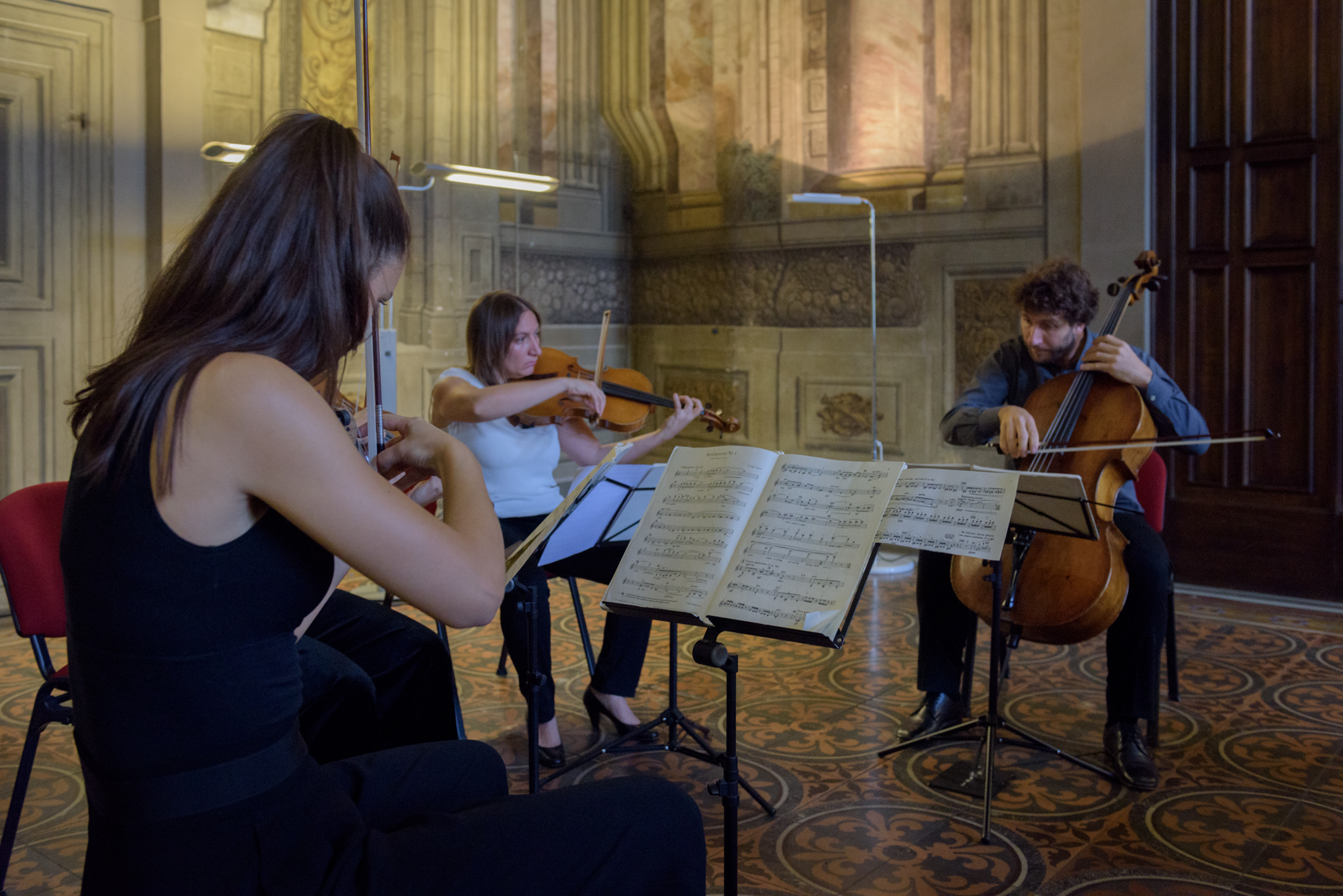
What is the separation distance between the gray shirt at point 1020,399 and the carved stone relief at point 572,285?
3127 millimetres

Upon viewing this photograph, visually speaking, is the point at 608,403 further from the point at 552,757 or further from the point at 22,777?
the point at 22,777

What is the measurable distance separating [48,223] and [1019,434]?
3.69m

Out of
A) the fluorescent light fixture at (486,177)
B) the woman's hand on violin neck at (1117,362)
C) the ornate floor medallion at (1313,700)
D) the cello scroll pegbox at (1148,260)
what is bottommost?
the ornate floor medallion at (1313,700)

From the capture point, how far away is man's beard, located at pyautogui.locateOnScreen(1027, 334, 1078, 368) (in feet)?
9.96

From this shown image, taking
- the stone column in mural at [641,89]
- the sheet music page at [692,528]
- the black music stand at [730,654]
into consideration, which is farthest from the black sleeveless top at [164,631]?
the stone column in mural at [641,89]

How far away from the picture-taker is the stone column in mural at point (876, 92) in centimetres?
526

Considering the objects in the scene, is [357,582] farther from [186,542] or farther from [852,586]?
[186,542]

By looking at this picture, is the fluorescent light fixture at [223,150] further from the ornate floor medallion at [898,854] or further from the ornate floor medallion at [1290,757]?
the ornate floor medallion at [1290,757]

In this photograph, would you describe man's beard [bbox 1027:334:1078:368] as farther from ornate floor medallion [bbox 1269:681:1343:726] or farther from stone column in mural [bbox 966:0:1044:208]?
stone column in mural [bbox 966:0:1044:208]

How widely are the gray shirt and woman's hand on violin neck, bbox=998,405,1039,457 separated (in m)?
0.16

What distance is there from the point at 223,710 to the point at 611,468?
3.51ft

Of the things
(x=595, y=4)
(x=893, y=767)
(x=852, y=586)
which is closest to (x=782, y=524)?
(x=852, y=586)

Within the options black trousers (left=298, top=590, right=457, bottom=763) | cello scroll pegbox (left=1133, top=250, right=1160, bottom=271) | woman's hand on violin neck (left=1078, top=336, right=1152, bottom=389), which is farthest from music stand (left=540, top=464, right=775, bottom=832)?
cello scroll pegbox (left=1133, top=250, right=1160, bottom=271)

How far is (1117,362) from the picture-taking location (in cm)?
275
